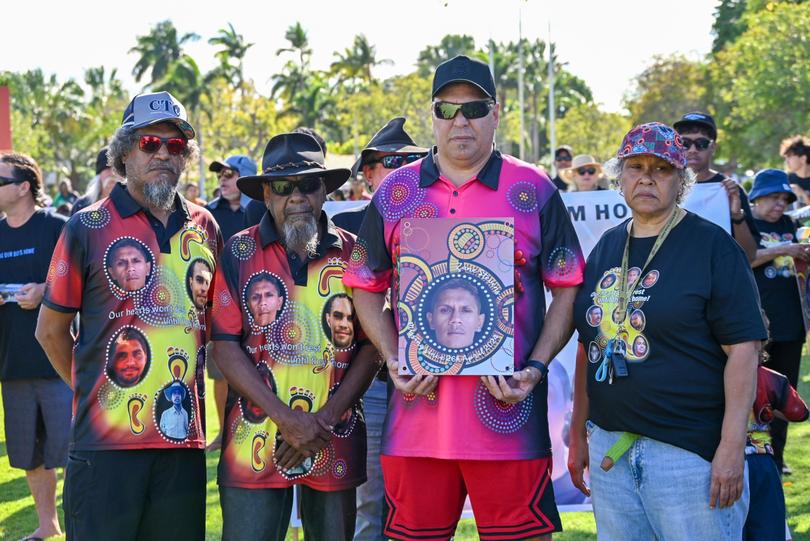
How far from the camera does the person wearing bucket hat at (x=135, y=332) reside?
425cm

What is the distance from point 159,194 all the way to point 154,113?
1.22 feet

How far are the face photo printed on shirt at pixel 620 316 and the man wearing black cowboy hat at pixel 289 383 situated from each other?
107cm

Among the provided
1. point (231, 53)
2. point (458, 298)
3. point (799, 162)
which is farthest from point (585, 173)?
point (231, 53)

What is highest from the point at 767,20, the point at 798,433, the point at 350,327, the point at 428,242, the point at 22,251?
Answer: the point at 767,20

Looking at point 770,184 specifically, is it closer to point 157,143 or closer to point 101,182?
point 157,143

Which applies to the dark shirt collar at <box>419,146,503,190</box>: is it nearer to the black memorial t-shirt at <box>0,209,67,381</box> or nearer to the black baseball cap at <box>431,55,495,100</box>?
the black baseball cap at <box>431,55,495,100</box>

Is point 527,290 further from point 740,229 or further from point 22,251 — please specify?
point 22,251

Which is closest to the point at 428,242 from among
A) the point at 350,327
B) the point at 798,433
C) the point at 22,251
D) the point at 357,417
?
the point at 350,327

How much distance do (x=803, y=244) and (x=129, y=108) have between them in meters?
4.77

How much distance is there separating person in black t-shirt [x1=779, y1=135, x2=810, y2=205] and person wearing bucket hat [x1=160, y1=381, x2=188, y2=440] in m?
7.03

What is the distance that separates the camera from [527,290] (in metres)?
4.00

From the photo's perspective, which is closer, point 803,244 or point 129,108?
point 129,108

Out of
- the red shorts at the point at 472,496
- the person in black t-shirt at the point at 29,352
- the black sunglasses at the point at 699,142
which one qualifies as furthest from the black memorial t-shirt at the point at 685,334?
the person in black t-shirt at the point at 29,352

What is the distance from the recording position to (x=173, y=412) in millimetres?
4336
